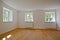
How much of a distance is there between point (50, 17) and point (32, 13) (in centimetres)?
202

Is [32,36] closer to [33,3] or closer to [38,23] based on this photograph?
[33,3]

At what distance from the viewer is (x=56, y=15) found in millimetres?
7930

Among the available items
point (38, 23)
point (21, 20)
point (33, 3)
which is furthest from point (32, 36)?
point (21, 20)

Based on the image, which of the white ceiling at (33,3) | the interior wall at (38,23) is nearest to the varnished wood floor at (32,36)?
the white ceiling at (33,3)

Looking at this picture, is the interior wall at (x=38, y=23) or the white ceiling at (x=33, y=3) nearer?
the white ceiling at (x=33, y=3)

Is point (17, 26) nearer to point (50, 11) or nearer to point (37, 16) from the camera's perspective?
point (37, 16)

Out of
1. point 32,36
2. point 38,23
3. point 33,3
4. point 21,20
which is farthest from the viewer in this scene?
point 21,20

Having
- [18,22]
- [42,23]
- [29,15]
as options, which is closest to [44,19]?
[42,23]

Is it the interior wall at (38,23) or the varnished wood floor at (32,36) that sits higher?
the interior wall at (38,23)

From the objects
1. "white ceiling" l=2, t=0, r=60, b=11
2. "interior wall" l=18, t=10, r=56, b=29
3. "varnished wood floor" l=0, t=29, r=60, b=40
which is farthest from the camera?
"interior wall" l=18, t=10, r=56, b=29

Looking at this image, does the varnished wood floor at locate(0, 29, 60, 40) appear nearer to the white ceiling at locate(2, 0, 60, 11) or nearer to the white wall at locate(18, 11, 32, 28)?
the white ceiling at locate(2, 0, 60, 11)

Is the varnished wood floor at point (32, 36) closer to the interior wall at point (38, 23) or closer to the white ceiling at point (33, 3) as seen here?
the white ceiling at point (33, 3)

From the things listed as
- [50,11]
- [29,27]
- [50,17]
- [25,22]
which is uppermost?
[50,11]

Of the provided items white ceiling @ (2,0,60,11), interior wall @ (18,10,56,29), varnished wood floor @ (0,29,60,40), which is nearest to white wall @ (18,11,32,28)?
interior wall @ (18,10,56,29)
